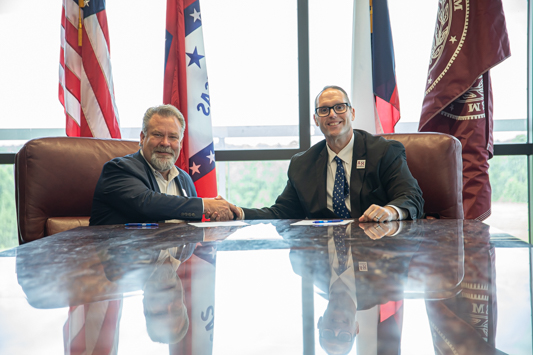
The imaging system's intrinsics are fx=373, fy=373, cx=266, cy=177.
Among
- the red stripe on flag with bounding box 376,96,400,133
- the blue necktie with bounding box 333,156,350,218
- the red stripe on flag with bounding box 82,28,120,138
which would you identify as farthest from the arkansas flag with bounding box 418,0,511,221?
the red stripe on flag with bounding box 82,28,120,138

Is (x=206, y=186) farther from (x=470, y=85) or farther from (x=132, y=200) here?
(x=470, y=85)

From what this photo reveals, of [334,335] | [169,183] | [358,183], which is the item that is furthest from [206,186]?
[334,335]

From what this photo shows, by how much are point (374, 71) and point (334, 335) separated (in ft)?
10.5

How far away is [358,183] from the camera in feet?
6.90

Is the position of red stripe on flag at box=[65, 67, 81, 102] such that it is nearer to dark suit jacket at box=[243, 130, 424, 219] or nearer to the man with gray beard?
the man with gray beard

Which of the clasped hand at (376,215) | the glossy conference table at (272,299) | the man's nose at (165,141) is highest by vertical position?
the man's nose at (165,141)

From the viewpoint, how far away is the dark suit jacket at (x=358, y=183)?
198 centimetres

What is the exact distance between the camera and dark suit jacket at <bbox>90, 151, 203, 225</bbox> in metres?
1.85

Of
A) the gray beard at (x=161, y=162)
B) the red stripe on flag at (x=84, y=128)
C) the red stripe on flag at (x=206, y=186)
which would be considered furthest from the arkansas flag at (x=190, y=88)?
the gray beard at (x=161, y=162)

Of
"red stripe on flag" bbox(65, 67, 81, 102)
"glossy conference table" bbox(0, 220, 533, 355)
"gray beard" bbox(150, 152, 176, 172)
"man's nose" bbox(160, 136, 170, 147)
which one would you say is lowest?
"glossy conference table" bbox(0, 220, 533, 355)

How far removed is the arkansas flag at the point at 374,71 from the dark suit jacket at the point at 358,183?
0.93 metres

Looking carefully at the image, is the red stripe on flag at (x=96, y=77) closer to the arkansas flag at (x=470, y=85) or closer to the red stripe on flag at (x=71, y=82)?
the red stripe on flag at (x=71, y=82)

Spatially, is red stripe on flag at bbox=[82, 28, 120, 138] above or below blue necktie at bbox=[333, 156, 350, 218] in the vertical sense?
above

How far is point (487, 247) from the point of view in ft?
Answer: 2.63
